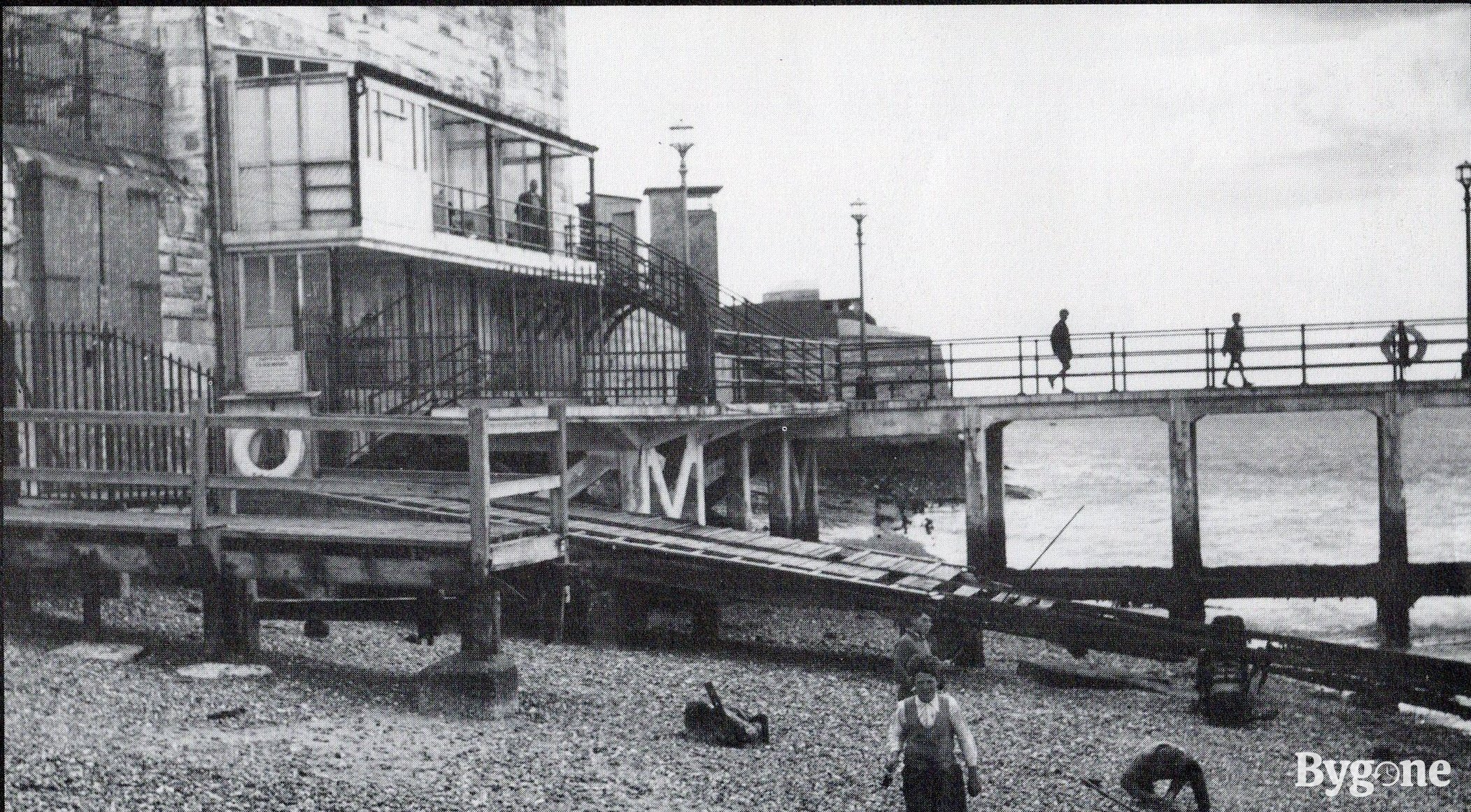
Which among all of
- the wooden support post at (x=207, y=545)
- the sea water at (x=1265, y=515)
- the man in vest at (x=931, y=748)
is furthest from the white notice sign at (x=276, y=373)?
the sea water at (x=1265, y=515)

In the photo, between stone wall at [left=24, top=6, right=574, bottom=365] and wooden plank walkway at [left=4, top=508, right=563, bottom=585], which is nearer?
wooden plank walkway at [left=4, top=508, right=563, bottom=585]

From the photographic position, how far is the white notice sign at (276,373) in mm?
14055

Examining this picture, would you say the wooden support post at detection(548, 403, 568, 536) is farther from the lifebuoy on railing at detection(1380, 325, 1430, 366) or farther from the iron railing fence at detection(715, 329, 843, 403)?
the lifebuoy on railing at detection(1380, 325, 1430, 366)

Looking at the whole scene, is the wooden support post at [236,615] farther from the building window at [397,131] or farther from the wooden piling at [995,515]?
the wooden piling at [995,515]

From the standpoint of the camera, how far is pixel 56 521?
1079 centimetres

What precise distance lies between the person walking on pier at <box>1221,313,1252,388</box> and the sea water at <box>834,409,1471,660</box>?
12.9 feet

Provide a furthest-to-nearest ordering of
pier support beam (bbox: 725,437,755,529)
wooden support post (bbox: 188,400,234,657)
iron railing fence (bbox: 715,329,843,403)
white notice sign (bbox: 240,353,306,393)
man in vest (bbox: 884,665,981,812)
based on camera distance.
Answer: iron railing fence (bbox: 715,329,843,403)
pier support beam (bbox: 725,437,755,529)
white notice sign (bbox: 240,353,306,393)
wooden support post (bbox: 188,400,234,657)
man in vest (bbox: 884,665,981,812)

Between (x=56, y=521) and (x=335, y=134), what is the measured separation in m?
7.21

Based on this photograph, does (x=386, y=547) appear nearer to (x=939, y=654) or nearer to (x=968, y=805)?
(x=968, y=805)

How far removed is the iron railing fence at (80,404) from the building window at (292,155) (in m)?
3.01

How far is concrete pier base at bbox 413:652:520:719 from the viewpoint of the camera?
9656 mm

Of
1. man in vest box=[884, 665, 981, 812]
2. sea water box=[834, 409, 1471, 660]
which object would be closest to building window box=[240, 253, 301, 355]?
man in vest box=[884, 665, 981, 812]

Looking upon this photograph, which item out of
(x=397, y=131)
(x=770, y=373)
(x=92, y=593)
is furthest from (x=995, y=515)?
(x=92, y=593)

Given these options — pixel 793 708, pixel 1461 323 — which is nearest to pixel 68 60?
pixel 793 708
